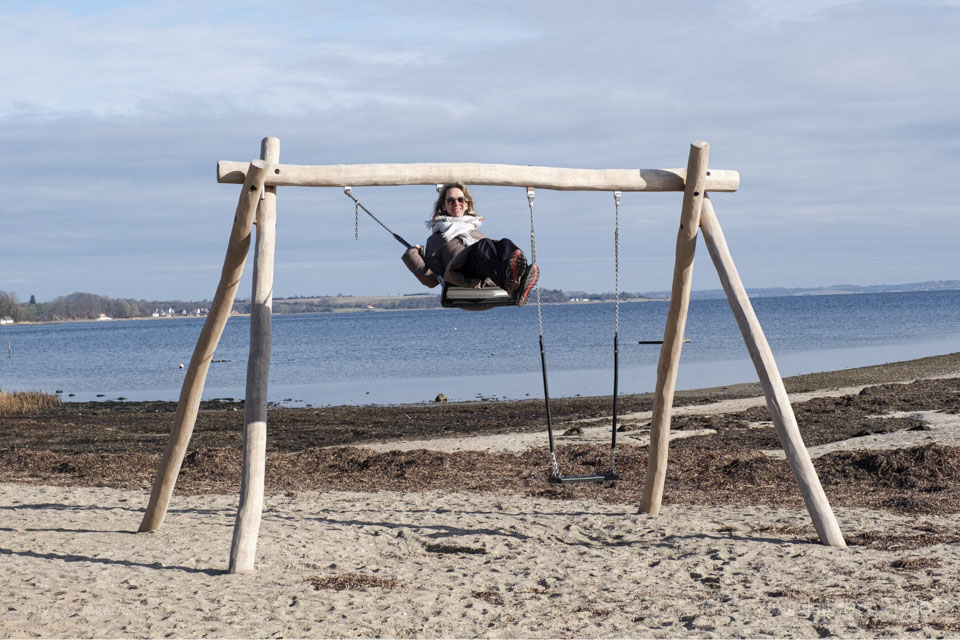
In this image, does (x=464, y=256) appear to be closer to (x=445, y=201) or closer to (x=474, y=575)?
(x=445, y=201)

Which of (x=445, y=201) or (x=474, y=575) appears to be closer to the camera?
(x=474, y=575)

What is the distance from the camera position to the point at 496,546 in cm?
712

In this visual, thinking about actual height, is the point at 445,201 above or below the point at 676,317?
above

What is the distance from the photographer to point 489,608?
5.50 metres

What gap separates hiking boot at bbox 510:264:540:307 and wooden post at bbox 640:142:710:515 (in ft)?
4.21

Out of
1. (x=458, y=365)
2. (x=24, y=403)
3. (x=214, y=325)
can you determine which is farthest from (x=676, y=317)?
(x=458, y=365)

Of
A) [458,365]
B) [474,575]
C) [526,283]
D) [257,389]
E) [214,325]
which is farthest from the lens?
Answer: [458,365]

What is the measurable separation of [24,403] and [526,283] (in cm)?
2162

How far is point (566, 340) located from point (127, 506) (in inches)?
2211

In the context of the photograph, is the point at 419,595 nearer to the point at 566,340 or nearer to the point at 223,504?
the point at 223,504

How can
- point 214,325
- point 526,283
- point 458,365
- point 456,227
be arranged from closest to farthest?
point 526,283, point 214,325, point 456,227, point 458,365

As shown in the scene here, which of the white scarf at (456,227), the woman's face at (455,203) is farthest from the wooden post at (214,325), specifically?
the woman's face at (455,203)

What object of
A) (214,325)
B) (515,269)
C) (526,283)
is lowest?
(214,325)

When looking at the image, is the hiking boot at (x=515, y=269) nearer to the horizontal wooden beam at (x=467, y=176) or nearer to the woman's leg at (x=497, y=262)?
the woman's leg at (x=497, y=262)
